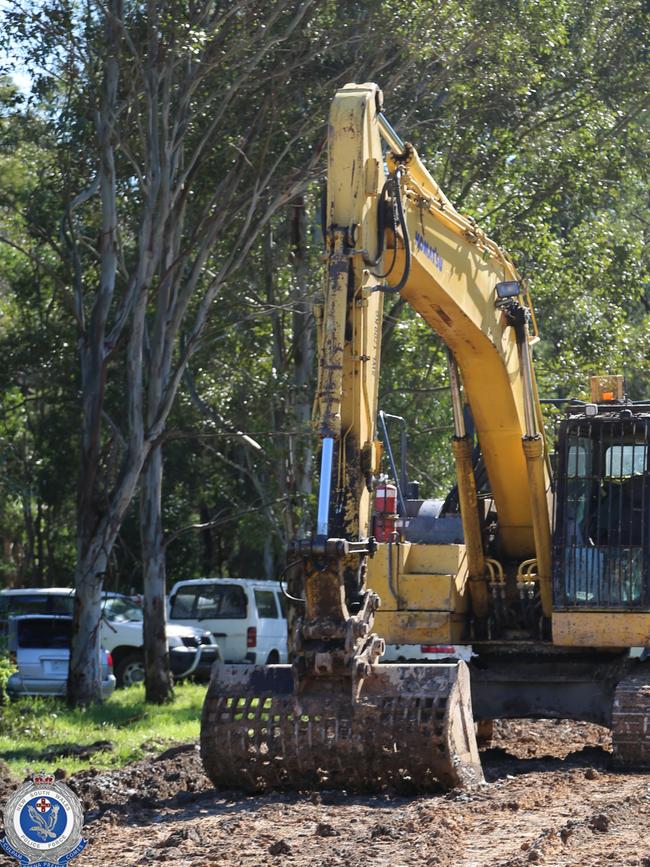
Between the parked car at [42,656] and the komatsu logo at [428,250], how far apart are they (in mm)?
10973

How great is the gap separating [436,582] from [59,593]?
38.1 ft

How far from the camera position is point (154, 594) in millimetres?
21172

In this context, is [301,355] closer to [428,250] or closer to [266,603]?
[266,603]

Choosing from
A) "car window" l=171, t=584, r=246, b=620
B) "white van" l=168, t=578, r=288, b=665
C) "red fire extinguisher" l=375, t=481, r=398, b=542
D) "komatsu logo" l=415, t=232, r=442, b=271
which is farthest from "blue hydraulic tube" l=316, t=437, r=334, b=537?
"car window" l=171, t=584, r=246, b=620

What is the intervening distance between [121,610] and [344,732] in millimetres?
15280

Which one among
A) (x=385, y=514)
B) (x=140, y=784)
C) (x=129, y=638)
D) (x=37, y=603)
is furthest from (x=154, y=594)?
(x=140, y=784)

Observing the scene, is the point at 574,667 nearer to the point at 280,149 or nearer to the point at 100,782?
the point at 100,782

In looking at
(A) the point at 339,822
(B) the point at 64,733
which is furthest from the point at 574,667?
(B) the point at 64,733

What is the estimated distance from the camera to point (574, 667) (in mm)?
13094

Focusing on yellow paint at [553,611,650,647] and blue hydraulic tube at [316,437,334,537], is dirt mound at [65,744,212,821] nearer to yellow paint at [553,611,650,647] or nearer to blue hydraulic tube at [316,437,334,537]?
blue hydraulic tube at [316,437,334,537]

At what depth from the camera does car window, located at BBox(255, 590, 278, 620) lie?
2573 centimetres

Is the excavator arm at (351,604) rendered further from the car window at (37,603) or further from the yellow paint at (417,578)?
the car window at (37,603)

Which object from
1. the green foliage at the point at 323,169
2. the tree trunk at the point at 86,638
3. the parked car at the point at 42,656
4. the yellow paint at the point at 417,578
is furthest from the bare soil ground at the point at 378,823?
the green foliage at the point at 323,169

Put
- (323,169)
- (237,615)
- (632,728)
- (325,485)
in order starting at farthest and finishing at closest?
(237,615)
(323,169)
(632,728)
(325,485)
